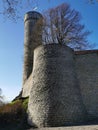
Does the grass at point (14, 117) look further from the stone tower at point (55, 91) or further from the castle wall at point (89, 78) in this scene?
the castle wall at point (89, 78)

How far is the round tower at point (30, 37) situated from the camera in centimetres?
2272

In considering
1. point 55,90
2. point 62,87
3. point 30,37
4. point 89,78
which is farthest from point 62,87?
point 30,37

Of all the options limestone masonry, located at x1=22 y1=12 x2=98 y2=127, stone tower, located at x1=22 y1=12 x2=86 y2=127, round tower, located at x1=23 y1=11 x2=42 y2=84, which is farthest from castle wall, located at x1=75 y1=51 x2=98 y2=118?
round tower, located at x1=23 y1=11 x2=42 y2=84

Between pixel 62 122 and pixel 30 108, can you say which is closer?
pixel 62 122

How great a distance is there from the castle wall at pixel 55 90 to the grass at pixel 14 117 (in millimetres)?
688

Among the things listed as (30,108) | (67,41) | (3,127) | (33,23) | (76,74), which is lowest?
(3,127)

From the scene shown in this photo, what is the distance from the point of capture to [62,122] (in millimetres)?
12633

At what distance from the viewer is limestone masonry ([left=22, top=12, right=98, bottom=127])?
13.0 m

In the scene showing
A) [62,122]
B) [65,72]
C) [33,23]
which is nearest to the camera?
[62,122]

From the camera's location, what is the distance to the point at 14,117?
589 inches

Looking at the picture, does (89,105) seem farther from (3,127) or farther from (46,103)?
(3,127)

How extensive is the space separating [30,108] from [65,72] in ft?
9.24

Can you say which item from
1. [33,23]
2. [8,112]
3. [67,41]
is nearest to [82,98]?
[8,112]

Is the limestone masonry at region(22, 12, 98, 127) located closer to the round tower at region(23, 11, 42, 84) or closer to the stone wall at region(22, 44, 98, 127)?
the stone wall at region(22, 44, 98, 127)
